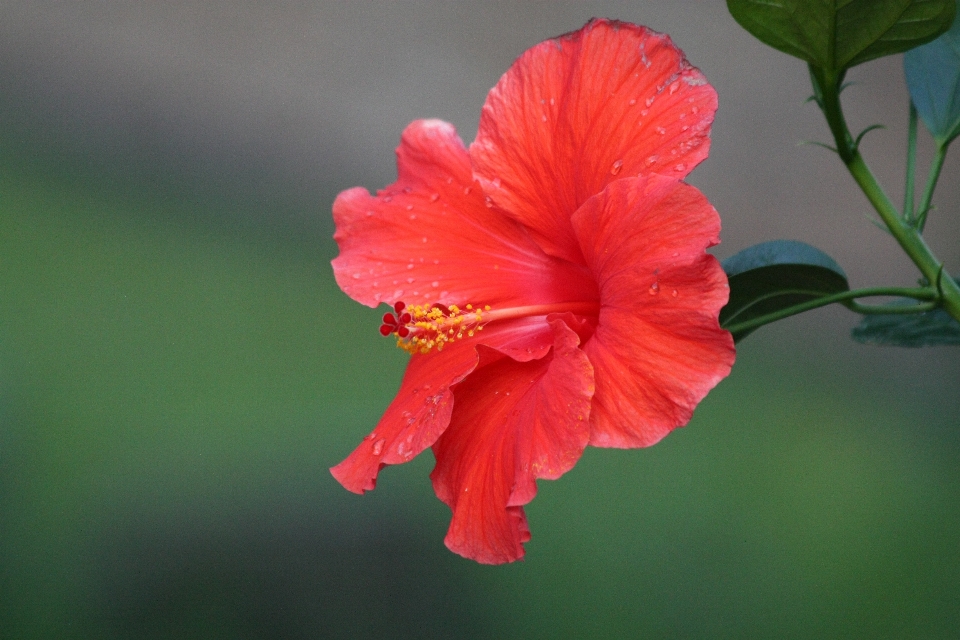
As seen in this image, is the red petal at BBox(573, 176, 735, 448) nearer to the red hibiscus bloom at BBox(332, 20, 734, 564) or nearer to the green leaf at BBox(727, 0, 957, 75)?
the red hibiscus bloom at BBox(332, 20, 734, 564)

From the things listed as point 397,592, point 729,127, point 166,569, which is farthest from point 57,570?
point 729,127

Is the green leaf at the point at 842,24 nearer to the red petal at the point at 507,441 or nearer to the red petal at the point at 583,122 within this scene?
the red petal at the point at 583,122

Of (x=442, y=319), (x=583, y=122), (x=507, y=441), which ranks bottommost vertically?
(x=507, y=441)

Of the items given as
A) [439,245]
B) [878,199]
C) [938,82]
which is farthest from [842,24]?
[439,245]

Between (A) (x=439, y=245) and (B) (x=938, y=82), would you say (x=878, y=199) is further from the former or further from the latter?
(A) (x=439, y=245)

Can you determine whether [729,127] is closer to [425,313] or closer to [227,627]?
[227,627]

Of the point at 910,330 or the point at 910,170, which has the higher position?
the point at 910,170
